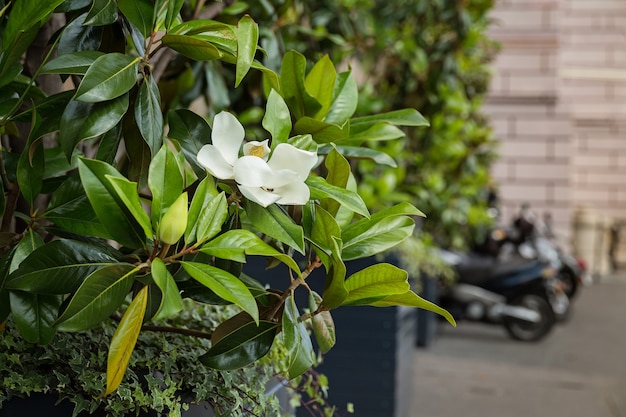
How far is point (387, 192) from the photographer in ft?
16.4

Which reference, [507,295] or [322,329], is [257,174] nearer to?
[322,329]

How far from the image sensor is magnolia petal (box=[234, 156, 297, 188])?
115 centimetres

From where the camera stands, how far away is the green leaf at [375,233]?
1.32m

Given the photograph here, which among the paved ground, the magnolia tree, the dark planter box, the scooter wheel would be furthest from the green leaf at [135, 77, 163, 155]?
the scooter wheel

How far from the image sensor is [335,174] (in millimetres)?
1371

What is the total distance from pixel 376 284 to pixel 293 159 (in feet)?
0.78

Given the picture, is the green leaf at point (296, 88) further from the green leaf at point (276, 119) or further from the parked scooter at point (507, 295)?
the parked scooter at point (507, 295)

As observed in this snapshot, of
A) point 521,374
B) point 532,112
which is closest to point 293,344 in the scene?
point 521,374

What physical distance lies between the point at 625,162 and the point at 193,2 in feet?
66.3

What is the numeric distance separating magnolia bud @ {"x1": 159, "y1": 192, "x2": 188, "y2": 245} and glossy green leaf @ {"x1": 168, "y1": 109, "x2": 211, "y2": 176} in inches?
9.4

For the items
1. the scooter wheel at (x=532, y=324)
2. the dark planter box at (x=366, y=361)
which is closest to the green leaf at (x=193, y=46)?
the dark planter box at (x=366, y=361)

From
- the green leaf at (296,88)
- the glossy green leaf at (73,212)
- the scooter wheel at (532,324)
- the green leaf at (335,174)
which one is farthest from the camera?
the scooter wheel at (532,324)

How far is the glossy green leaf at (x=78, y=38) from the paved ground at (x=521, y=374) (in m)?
4.24

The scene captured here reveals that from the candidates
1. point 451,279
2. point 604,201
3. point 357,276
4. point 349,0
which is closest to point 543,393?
point 451,279
